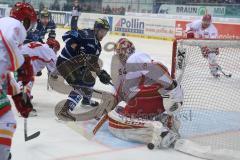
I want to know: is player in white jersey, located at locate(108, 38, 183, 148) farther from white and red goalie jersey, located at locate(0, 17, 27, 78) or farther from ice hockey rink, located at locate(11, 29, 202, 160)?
white and red goalie jersey, located at locate(0, 17, 27, 78)

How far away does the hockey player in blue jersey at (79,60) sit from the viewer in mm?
4266

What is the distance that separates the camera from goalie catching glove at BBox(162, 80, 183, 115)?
3541mm

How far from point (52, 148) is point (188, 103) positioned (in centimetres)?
126

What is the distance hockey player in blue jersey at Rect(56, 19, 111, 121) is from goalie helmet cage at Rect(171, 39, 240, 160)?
33.1 inches

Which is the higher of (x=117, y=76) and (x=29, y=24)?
(x=29, y=24)

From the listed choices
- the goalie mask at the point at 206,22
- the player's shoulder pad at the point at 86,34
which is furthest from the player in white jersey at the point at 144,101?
the goalie mask at the point at 206,22

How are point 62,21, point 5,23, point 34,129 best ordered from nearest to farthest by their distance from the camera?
point 5,23 → point 34,129 → point 62,21

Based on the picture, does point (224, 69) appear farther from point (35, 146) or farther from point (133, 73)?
point (35, 146)

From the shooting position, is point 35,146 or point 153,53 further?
point 153,53

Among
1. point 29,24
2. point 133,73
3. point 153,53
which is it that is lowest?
point 153,53

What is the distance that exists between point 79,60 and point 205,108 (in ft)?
4.21

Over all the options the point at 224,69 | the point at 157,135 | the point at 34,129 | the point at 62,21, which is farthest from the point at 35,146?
the point at 62,21

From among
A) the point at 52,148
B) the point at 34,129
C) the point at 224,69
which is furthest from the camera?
the point at 224,69

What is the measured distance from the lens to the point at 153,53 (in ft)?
Answer: 35.0
